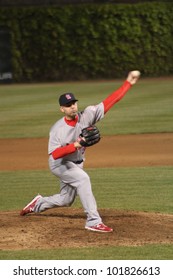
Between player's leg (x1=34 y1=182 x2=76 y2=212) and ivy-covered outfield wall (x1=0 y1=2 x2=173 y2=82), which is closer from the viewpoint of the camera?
player's leg (x1=34 y1=182 x2=76 y2=212)

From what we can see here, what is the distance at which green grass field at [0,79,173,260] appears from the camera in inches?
378

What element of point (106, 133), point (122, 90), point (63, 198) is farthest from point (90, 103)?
point (122, 90)

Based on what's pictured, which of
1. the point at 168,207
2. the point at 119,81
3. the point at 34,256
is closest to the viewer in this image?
the point at 34,256

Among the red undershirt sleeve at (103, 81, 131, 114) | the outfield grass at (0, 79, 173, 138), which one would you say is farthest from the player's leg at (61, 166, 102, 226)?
the outfield grass at (0, 79, 173, 138)

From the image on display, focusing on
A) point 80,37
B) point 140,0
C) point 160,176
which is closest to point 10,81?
point 80,37

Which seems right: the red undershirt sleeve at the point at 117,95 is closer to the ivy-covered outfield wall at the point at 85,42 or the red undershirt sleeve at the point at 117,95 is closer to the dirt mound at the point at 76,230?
the dirt mound at the point at 76,230

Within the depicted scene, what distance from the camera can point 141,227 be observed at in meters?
10.7

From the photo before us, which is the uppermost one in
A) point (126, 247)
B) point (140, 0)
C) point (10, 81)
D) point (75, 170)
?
point (140, 0)

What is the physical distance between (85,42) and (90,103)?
14.2 metres

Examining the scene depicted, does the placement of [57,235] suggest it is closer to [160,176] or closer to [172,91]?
[160,176]

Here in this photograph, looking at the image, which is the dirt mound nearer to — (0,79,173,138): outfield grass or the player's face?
the player's face

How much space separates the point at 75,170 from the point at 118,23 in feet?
103

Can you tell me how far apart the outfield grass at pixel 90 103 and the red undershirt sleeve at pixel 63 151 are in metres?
11.5

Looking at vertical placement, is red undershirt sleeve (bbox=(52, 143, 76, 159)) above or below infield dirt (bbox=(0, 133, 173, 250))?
above
